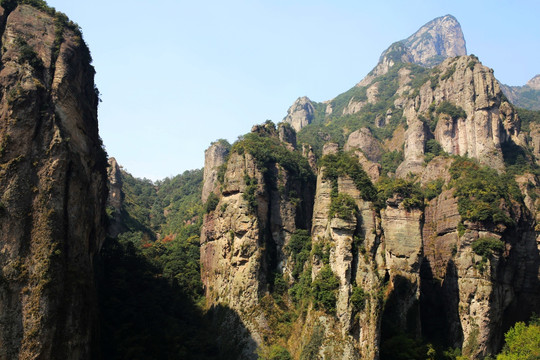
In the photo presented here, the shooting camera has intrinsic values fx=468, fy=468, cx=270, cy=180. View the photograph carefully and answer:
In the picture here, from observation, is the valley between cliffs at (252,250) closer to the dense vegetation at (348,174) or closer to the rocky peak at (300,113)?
the dense vegetation at (348,174)

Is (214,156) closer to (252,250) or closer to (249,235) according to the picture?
(249,235)

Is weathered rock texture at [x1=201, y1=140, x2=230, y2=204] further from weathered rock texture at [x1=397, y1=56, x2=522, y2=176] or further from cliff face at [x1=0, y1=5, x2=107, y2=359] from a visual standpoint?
cliff face at [x1=0, y1=5, x2=107, y2=359]

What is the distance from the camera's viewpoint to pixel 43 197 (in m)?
33.0

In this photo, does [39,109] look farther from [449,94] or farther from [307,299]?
[449,94]

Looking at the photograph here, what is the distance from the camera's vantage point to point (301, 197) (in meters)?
63.0

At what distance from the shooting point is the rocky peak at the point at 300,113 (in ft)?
500

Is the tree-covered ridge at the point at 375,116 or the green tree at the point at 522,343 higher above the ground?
the tree-covered ridge at the point at 375,116

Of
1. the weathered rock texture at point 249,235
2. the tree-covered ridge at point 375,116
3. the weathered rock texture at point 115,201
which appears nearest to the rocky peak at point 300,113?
the tree-covered ridge at point 375,116

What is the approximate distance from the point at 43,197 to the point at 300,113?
12817cm

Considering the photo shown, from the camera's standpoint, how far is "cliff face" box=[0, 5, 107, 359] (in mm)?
30469

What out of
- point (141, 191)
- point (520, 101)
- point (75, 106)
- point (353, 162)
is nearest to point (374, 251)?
point (353, 162)

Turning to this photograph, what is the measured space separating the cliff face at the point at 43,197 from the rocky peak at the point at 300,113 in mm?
113226

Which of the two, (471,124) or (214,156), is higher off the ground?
(214,156)

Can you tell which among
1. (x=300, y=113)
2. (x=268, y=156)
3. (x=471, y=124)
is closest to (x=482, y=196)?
(x=471, y=124)
